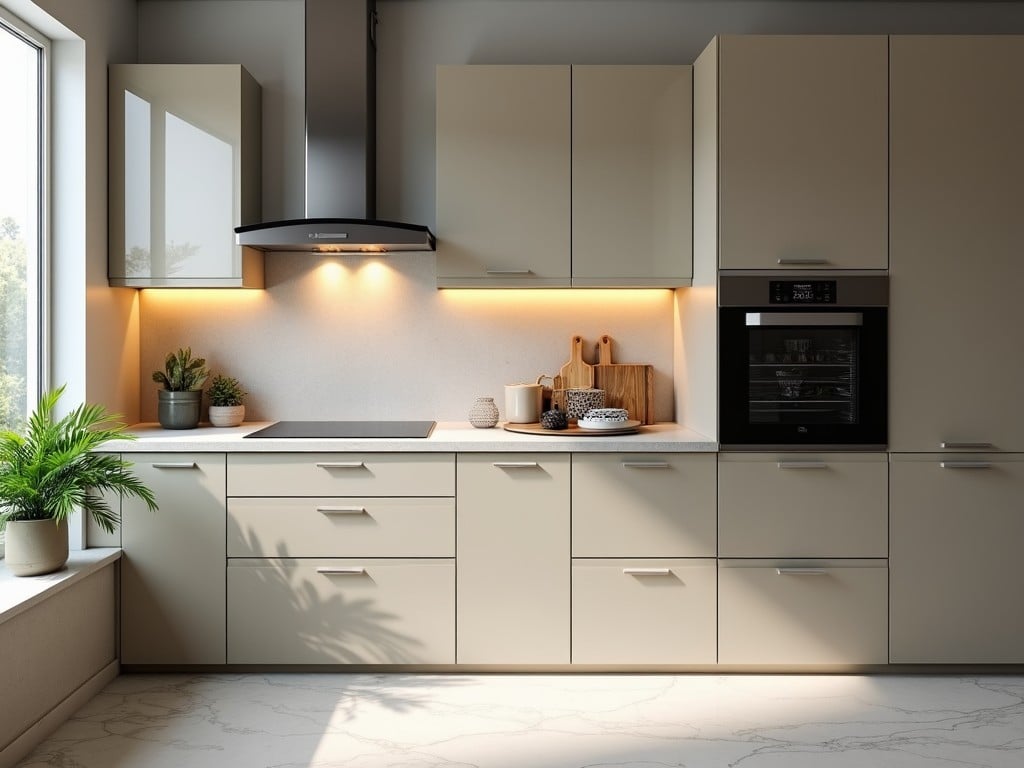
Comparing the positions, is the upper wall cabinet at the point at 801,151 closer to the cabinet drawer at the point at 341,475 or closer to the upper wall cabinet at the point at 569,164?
the upper wall cabinet at the point at 569,164

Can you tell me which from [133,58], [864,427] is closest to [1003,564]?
[864,427]

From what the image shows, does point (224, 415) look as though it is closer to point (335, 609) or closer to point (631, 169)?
point (335, 609)

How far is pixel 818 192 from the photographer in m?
3.08

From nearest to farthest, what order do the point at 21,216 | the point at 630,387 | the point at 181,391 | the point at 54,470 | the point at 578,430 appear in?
the point at 54,470 < the point at 21,216 < the point at 578,430 < the point at 181,391 < the point at 630,387

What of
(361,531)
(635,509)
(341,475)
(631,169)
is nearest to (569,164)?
(631,169)

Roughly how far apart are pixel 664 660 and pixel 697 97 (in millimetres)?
2118

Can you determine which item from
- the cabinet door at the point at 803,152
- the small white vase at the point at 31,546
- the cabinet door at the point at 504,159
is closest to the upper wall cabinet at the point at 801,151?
the cabinet door at the point at 803,152

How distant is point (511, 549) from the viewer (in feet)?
10.3

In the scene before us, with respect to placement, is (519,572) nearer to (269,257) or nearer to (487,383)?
(487,383)

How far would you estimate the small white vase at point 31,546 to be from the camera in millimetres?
2711

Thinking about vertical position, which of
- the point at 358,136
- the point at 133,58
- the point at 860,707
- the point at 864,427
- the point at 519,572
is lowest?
the point at 860,707

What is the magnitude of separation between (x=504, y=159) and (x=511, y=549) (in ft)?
4.91

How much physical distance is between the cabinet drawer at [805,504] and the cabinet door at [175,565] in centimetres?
184

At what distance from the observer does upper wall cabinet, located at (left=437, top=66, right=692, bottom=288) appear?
3377mm
